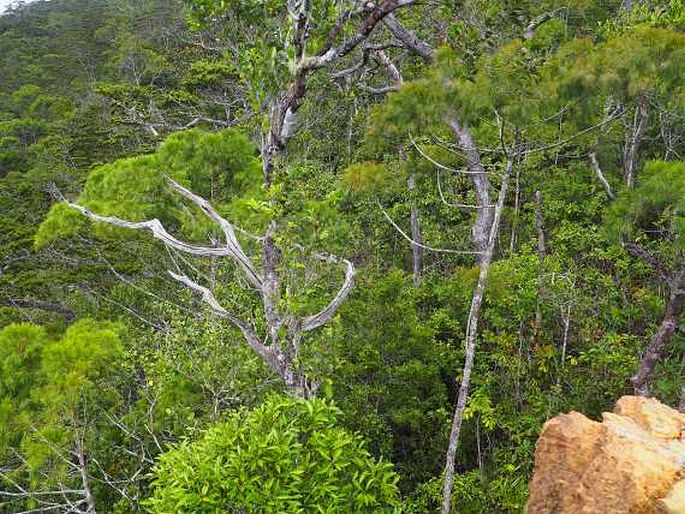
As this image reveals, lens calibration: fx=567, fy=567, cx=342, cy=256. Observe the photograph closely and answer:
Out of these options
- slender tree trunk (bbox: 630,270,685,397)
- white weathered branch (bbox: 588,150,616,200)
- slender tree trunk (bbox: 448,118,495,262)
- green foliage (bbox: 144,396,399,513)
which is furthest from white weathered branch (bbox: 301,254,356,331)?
white weathered branch (bbox: 588,150,616,200)

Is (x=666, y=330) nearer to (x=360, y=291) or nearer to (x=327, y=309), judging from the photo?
(x=327, y=309)

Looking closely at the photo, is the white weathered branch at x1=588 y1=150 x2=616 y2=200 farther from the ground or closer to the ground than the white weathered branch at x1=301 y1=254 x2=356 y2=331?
farther from the ground

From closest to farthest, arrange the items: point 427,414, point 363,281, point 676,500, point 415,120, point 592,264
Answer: point 676,500, point 415,120, point 427,414, point 363,281, point 592,264

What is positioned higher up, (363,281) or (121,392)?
(363,281)

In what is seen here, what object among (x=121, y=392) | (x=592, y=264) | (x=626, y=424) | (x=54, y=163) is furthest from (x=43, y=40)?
(x=626, y=424)

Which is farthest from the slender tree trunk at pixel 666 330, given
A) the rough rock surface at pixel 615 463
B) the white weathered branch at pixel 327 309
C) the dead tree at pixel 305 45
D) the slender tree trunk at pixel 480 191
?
the dead tree at pixel 305 45

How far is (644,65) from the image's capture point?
484 cm

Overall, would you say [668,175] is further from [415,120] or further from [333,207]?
[333,207]

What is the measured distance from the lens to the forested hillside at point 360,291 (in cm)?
444

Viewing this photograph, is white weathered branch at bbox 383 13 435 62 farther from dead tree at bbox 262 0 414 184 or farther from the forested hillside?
dead tree at bbox 262 0 414 184

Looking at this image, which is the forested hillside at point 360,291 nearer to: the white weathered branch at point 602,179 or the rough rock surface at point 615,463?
the white weathered branch at point 602,179

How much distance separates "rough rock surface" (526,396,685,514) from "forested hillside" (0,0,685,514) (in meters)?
1.02

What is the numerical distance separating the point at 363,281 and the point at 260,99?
384 cm

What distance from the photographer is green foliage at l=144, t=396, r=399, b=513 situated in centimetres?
348
